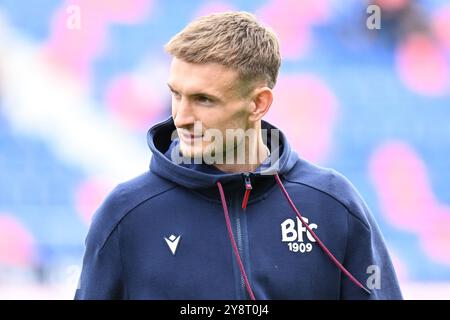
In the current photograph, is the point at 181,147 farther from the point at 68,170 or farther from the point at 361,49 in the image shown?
the point at 361,49

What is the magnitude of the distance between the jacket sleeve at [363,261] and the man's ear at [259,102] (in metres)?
0.35

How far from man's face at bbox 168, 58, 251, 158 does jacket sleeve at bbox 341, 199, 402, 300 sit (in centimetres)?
40

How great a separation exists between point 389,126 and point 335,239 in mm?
4676

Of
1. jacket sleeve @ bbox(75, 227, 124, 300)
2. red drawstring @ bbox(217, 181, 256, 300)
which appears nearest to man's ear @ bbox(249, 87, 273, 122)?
red drawstring @ bbox(217, 181, 256, 300)

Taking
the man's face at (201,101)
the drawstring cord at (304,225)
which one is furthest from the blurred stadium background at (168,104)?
the man's face at (201,101)

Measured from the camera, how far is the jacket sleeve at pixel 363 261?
238 centimetres

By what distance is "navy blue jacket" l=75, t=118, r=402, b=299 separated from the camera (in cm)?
228

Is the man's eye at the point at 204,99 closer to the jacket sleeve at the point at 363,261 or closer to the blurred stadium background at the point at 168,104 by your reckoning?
the jacket sleeve at the point at 363,261

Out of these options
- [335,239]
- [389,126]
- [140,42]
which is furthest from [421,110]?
[335,239]

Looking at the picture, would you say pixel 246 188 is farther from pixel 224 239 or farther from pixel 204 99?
pixel 204 99

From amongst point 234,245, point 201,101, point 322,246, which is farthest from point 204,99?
point 322,246

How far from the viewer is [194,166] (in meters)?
Result: 2.39

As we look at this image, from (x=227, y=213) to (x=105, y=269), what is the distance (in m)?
0.34
